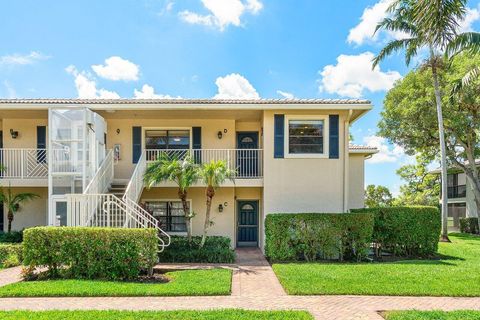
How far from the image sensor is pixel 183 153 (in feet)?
46.1

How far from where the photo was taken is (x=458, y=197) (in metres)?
29.2

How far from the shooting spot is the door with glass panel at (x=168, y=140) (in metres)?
14.1

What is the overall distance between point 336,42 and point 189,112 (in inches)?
348

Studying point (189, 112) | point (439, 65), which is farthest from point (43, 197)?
point (439, 65)

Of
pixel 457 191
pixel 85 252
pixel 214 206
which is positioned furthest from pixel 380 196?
pixel 85 252

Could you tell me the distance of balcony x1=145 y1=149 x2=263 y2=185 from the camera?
1316 cm

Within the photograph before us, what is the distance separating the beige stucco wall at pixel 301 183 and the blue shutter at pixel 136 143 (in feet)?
17.7

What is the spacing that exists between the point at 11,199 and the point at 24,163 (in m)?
1.50

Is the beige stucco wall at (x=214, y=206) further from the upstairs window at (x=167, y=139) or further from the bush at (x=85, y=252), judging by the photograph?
the bush at (x=85, y=252)

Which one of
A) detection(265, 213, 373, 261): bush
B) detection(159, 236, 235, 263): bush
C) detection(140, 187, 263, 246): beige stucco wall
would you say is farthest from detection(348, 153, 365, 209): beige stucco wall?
detection(159, 236, 235, 263): bush

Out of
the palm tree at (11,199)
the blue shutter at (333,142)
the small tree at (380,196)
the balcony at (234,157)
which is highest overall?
the blue shutter at (333,142)

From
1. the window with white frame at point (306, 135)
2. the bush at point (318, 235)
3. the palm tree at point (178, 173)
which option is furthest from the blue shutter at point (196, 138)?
the bush at point (318, 235)

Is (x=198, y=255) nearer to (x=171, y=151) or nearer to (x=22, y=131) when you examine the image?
(x=171, y=151)

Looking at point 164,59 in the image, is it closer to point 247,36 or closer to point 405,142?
point 247,36
